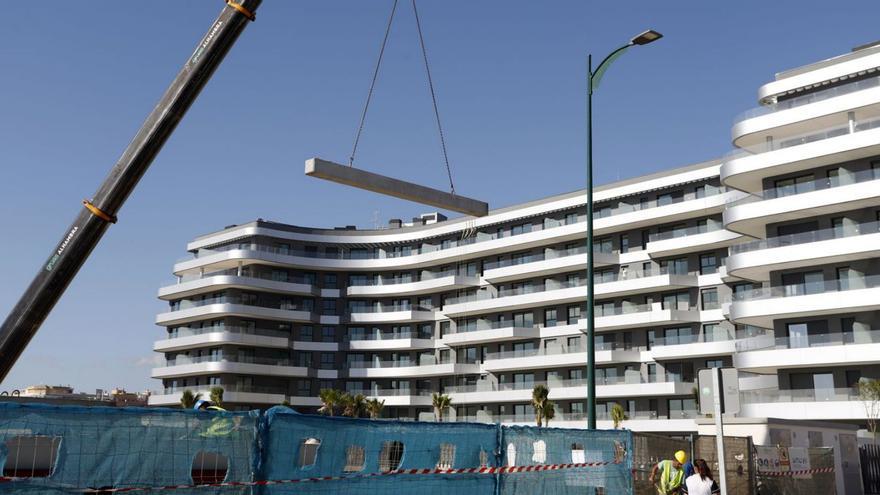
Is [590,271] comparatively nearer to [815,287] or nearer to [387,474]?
[387,474]

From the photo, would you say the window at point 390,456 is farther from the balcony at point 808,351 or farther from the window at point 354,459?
the balcony at point 808,351

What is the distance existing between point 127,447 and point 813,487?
2021 cm

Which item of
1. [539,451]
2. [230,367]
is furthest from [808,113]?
[230,367]

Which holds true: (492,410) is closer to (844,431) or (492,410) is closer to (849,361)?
(849,361)

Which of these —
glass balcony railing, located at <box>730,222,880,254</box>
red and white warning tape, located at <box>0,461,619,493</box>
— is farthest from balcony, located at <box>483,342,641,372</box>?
red and white warning tape, located at <box>0,461,619,493</box>

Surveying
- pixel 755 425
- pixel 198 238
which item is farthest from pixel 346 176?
pixel 198 238

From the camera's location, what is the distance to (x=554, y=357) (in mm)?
67188

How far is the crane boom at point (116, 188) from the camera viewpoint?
10930 mm

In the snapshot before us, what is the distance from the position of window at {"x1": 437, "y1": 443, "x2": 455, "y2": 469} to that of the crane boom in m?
5.60

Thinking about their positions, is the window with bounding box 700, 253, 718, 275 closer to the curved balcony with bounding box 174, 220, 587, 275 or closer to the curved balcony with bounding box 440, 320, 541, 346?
the curved balcony with bounding box 174, 220, 587, 275

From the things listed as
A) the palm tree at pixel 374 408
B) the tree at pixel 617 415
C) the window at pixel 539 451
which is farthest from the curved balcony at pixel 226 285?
the window at pixel 539 451

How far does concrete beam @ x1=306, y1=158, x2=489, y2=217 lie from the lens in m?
13.6

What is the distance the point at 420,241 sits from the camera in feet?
278

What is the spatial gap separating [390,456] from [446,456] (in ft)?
3.81
